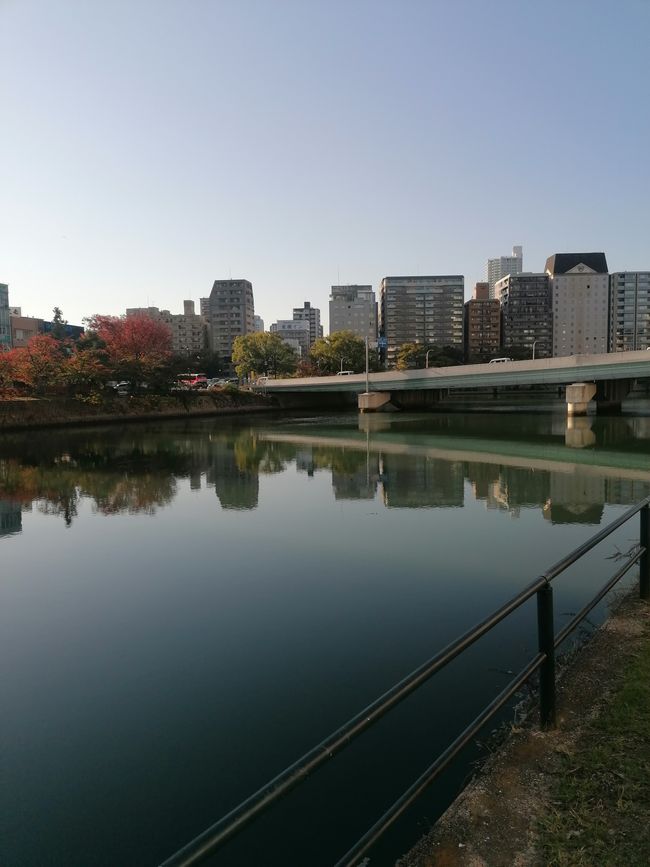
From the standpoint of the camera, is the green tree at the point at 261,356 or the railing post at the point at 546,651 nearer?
the railing post at the point at 546,651

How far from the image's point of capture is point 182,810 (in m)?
3.72

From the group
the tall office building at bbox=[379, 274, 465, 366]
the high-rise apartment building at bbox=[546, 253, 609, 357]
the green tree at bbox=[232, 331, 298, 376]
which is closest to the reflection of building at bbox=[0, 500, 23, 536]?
the green tree at bbox=[232, 331, 298, 376]

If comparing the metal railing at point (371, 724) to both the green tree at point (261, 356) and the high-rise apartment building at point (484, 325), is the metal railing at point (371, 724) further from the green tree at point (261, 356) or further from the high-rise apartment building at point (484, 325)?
the high-rise apartment building at point (484, 325)

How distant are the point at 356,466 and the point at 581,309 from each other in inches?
4446

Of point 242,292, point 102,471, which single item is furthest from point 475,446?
point 242,292

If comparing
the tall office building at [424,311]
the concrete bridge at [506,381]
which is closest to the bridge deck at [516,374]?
the concrete bridge at [506,381]

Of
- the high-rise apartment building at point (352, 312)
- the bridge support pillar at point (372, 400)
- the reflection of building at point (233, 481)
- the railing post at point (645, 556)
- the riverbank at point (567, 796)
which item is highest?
the high-rise apartment building at point (352, 312)

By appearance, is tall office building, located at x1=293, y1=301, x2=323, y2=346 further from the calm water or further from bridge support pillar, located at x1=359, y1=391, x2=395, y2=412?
the calm water

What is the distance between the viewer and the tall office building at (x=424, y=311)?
4756 inches

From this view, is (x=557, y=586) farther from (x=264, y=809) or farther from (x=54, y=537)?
(x=54, y=537)

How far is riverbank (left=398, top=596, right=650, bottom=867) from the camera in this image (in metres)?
2.27

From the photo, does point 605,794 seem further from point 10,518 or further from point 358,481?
point 358,481

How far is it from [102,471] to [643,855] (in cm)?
1985

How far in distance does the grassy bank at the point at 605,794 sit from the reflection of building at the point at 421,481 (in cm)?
1021
